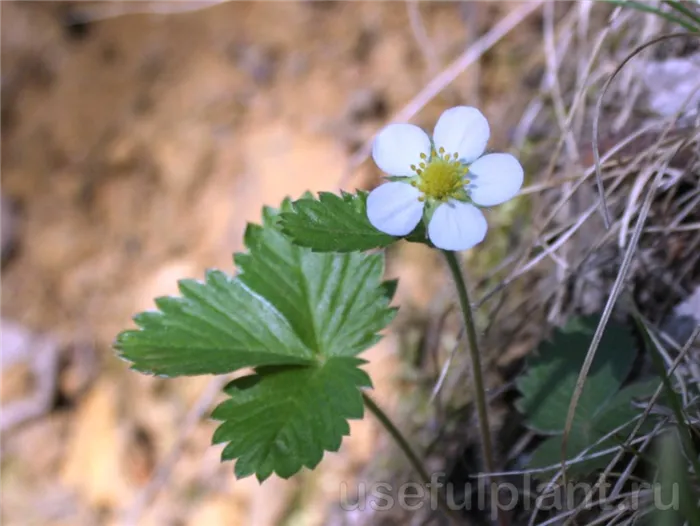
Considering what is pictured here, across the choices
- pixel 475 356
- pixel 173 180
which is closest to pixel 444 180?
pixel 475 356

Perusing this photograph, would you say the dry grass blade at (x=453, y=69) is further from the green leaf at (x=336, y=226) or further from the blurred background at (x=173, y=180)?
the green leaf at (x=336, y=226)

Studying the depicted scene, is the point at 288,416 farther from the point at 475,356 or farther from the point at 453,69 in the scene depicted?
the point at 453,69

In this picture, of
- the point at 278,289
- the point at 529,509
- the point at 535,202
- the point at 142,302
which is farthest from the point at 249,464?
the point at 142,302

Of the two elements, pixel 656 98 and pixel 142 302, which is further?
pixel 142 302

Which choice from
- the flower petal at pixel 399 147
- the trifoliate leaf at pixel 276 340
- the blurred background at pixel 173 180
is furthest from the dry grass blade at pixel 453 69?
the flower petal at pixel 399 147

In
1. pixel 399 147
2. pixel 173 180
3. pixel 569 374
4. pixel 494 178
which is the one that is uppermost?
pixel 173 180

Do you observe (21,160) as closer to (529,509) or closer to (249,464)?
(249,464)
